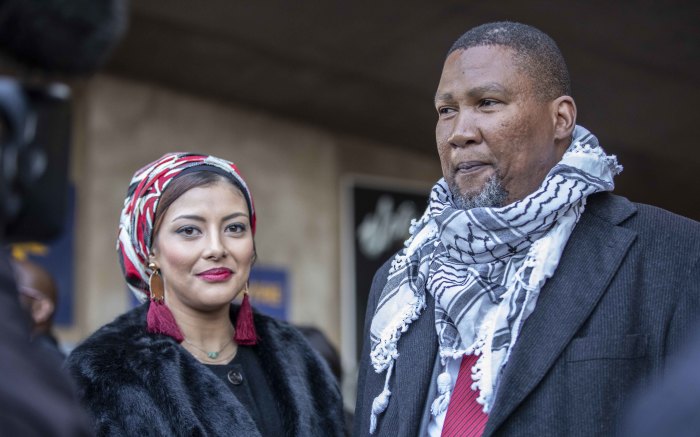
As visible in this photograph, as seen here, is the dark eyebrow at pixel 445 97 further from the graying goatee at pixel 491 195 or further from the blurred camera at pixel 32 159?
the blurred camera at pixel 32 159

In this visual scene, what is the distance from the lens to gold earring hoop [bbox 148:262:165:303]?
2719mm

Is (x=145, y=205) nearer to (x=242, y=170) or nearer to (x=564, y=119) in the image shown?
(x=564, y=119)

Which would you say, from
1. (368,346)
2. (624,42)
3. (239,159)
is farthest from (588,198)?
(239,159)

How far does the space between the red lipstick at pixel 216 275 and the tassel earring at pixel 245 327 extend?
0.44 ft

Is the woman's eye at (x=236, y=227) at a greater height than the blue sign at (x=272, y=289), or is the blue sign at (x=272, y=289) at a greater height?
the woman's eye at (x=236, y=227)

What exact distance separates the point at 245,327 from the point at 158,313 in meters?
0.29

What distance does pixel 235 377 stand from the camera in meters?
2.67

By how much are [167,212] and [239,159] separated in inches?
232

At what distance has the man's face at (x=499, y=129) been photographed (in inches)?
92.9

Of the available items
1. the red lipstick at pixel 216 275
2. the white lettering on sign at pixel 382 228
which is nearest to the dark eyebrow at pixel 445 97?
the red lipstick at pixel 216 275

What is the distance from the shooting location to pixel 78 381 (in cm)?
244

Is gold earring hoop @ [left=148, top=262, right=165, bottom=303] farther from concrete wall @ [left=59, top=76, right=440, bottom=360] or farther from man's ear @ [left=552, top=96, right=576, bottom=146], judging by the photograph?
concrete wall @ [left=59, top=76, right=440, bottom=360]

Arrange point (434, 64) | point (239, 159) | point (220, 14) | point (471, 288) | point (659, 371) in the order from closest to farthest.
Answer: point (659, 371) < point (471, 288) < point (220, 14) < point (434, 64) < point (239, 159)

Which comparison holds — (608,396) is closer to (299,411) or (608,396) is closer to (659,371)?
(659,371)
